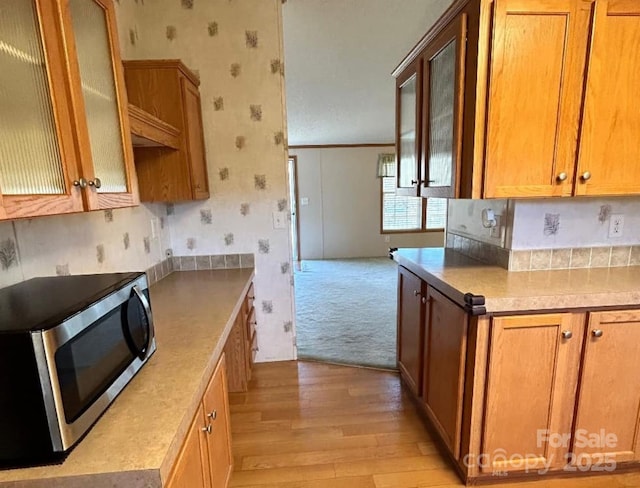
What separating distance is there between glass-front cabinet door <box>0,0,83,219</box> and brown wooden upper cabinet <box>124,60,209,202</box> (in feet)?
3.65

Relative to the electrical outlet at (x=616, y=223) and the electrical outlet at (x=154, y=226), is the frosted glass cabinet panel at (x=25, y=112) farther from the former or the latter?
the electrical outlet at (x=616, y=223)

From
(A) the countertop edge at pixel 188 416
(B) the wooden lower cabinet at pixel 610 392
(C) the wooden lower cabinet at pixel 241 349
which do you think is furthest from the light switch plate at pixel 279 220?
(B) the wooden lower cabinet at pixel 610 392

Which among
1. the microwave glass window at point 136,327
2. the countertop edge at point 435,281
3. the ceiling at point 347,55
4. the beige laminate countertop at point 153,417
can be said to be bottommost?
the beige laminate countertop at point 153,417

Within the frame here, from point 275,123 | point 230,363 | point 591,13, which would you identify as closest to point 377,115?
point 275,123

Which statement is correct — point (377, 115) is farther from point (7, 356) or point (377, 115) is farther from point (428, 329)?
point (7, 356)

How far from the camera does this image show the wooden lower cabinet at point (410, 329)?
6.70 feet

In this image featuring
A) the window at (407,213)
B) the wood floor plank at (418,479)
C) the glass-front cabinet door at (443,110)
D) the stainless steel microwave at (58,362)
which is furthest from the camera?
the window at (407,213)

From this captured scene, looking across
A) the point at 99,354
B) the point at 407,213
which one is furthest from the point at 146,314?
the point at 407,213

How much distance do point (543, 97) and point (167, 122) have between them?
1.90 metres

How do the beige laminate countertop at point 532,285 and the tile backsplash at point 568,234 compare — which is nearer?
the beige laminate countertop at point 532,285

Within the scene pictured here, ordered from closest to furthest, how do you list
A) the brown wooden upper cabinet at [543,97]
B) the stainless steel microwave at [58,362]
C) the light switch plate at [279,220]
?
the stainless steel microwave at [58,362] < the brown wooden upper cabinet at [543,97] < the light switch plate at [279,220]

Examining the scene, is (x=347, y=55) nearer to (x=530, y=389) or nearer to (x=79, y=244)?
(x=79, y=244)

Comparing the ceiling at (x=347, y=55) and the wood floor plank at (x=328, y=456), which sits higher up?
the ceiling at (x=347, y=55)

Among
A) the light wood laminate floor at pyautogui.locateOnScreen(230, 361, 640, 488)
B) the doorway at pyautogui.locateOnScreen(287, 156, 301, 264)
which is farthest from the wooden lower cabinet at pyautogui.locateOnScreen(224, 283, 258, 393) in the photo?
the doorway at pyautogui.locateOnScreen(287, 156, 301, 264)
